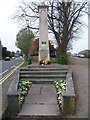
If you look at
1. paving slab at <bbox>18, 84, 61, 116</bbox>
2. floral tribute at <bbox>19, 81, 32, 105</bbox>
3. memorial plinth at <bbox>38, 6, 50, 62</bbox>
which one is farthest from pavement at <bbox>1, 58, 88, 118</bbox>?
memorial plinth at <bbox>38, 6, 50, 62</bbox>

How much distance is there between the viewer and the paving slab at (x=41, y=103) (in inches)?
288

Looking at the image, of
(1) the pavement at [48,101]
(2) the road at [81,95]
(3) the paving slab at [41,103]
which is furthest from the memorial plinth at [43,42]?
(3) the paving slab at [41,103]

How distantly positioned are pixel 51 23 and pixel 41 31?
45.4 feet

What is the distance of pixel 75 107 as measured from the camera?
301 inches

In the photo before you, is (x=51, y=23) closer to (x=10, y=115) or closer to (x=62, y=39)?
(x=62, y=39)

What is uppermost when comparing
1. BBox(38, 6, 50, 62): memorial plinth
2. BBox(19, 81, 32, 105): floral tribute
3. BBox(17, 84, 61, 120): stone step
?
BBox(38, 6, 50, 62): memorial plinth

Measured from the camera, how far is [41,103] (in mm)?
8164

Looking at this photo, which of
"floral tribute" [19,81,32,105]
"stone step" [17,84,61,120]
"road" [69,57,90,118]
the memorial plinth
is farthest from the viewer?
the memorial plinth

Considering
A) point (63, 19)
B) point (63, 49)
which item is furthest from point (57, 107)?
point (63, 19)

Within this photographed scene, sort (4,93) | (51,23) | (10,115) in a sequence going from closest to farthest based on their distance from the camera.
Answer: (10,115)
(4,93)
(51,23)

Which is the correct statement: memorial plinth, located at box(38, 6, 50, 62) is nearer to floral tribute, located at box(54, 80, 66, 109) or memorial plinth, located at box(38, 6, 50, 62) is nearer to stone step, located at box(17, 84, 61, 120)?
floral tribute, located at box(54, 80, 66, 109)

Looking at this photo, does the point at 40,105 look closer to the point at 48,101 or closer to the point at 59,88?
the point at 48,101

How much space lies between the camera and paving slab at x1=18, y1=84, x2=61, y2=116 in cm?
731

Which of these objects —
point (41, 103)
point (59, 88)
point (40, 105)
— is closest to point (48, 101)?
point (41, 103)
